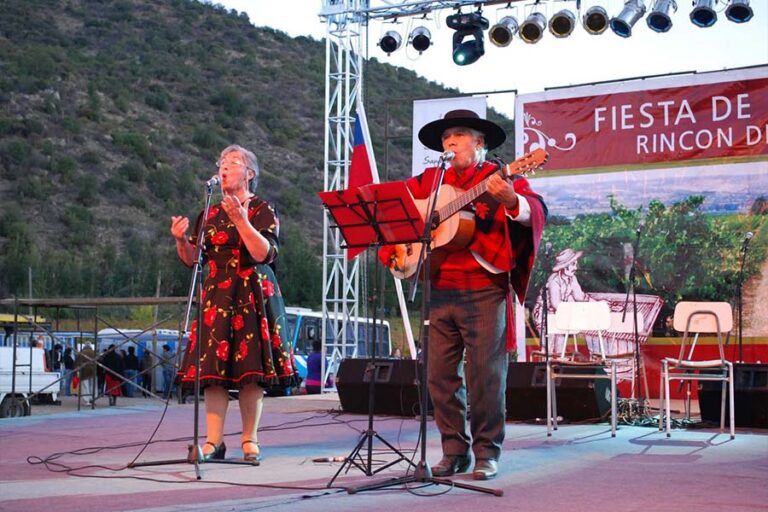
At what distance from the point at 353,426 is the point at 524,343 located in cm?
428

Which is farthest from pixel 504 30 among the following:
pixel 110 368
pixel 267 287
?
pixel 110 368

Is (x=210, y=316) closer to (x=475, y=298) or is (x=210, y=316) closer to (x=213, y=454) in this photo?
(x=213, y=454)

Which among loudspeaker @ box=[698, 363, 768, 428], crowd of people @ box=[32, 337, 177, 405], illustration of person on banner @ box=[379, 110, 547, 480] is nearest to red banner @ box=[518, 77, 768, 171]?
loudspeaker @ box=[698, 363, 768, 428]

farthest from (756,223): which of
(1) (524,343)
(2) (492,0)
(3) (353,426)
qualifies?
(3) (353,426)

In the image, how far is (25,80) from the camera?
39.3m

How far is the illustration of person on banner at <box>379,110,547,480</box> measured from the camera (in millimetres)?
4676

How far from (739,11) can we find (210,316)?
7972 millimetres

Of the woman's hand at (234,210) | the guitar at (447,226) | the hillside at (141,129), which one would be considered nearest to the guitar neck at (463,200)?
the guitar at (447,226)

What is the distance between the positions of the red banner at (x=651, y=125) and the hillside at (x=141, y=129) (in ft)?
51.8

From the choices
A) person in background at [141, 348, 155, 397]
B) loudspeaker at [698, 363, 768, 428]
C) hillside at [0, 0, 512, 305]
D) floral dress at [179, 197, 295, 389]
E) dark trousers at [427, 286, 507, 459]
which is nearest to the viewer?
dark trousers at [427, 286, 507, 459]

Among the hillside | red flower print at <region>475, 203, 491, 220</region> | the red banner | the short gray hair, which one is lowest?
red flower print at <region>475, 203, 491, 220</region>

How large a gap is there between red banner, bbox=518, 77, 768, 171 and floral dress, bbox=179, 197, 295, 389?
23.2 feet

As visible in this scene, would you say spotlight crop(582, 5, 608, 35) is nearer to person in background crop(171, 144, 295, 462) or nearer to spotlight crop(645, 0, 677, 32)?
spotlight crop(645, 0, 677, 32)

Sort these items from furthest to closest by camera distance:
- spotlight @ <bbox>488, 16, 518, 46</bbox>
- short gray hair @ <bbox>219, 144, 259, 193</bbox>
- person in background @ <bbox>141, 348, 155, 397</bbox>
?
person in background @ <bbox>141, 348, 155, 397</bbox> → spotlight @ <bbox>488, 16, 518, 46</bbox> → short gray hair @ <bbox>219, 144, 259, 193</bbox>
